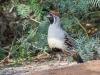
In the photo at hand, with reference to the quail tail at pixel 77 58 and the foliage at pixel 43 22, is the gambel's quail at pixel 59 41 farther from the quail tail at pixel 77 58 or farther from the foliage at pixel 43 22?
the foliage at pixel 43 22

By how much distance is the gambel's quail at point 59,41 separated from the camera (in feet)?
18.1

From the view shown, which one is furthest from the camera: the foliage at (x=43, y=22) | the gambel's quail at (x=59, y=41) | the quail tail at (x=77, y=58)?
the foliage at (x=43, y=22)

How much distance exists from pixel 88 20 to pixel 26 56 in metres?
1.40

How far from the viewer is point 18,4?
7.07 m

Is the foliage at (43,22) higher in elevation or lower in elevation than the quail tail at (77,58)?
higher

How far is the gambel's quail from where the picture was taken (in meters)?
5.53

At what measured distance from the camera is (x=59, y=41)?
5.61 m

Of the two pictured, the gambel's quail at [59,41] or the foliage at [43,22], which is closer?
the gambel's quail at [59,41]

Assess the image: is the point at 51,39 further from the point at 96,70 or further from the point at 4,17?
the point at 4,17

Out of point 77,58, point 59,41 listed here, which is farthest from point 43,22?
point 59,41

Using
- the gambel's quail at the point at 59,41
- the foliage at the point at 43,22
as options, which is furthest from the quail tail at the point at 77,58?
the foliage at the point at 43,22

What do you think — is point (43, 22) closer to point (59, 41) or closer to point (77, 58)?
point (77, 58)

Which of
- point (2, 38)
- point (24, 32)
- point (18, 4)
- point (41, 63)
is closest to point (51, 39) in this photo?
point (41, 63)

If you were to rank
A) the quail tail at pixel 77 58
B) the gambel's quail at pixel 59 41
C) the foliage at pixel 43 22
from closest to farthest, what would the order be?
the gambel's quail at pixel 59 41 < the quail tail at pixel 77 58 < the foliage at pixel 43 22
